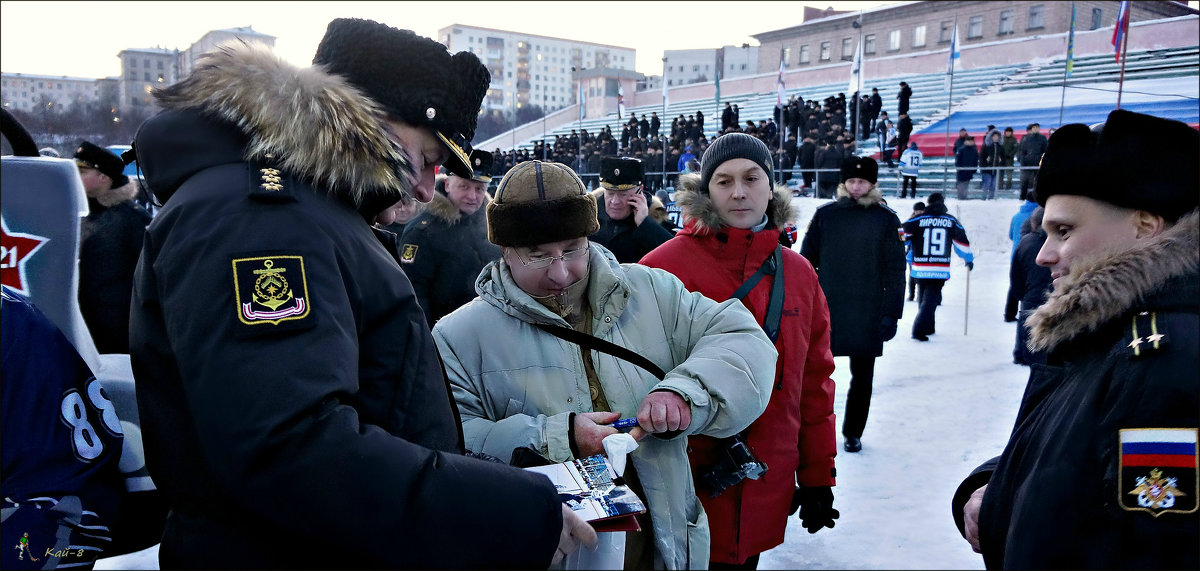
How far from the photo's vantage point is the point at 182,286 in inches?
39.4

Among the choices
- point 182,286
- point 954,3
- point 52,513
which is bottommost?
point 52,513

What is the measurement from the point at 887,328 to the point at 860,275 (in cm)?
41

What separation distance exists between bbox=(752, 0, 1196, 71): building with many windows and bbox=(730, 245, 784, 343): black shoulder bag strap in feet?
116

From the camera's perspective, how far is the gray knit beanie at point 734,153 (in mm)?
3047

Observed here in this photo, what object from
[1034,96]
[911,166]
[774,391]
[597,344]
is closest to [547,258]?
[597,344]

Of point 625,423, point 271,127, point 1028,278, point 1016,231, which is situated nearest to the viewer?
point 271,127

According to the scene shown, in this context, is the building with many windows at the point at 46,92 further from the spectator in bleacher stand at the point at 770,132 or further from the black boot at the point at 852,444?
the spectator in bleacher stand at the point at 770,132

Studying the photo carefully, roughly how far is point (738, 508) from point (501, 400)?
38.5 inches

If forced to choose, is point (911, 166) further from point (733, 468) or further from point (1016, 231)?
point (733, 468)

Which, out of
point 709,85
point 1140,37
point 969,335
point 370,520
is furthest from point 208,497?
point 709,85

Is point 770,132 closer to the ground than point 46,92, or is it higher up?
higher up

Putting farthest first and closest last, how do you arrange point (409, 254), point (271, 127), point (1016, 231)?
point (1016, 231), point (409, 254), point (271, 127)

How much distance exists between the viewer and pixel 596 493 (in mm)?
1455

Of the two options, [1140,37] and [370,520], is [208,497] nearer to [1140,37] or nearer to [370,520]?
[370,520]
